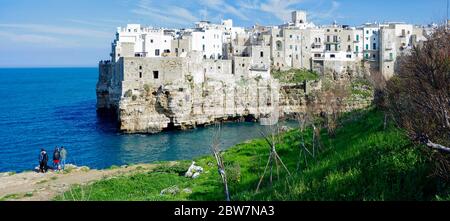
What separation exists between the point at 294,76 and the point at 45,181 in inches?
1816

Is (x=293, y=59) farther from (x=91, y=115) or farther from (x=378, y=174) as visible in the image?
(x=378, y=174)

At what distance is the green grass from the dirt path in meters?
38.9

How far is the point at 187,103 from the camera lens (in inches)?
1998

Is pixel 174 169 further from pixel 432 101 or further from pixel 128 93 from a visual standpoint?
pixel 128 93

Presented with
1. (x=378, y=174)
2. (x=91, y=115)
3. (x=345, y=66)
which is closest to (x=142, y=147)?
(x=91, y=115)

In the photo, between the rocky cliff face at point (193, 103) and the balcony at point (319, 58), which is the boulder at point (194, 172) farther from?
the balcony at point (319, 58)

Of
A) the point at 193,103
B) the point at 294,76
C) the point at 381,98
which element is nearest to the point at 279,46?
the point at 294,76

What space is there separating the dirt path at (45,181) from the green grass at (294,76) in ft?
128

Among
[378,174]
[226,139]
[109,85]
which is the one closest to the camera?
[378,174]

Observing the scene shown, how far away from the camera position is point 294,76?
205 ft

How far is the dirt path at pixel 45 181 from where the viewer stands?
17.8 metres
